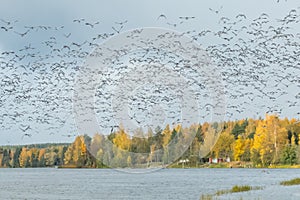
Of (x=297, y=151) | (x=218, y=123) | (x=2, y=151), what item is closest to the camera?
(x=297, y=151)

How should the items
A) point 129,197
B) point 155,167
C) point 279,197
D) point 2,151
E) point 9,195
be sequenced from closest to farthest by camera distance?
point 279,197, point 129,197, point 9,195, point 155,167, point 2,151

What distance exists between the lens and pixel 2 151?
156 m

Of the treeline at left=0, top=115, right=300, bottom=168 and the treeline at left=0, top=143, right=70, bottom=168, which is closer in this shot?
the treeline at left=0, top=115, right=300, bottom=168

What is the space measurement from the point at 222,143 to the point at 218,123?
11.4m

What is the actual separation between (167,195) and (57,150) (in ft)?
341

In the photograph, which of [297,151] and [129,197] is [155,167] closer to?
[297,151]

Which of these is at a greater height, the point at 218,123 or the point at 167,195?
the point at 218,123

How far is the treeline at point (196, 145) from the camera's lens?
96.9m

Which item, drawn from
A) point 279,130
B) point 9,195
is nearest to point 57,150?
point 279,130

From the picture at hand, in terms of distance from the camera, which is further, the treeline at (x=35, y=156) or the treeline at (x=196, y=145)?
the treeline at (x=35, y=156)

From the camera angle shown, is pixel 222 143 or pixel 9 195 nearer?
pixel 9 195

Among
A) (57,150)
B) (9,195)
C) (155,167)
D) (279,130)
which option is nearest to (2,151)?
(57,150)

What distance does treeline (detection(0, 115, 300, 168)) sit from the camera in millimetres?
96938

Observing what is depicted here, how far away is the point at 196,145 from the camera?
114m
